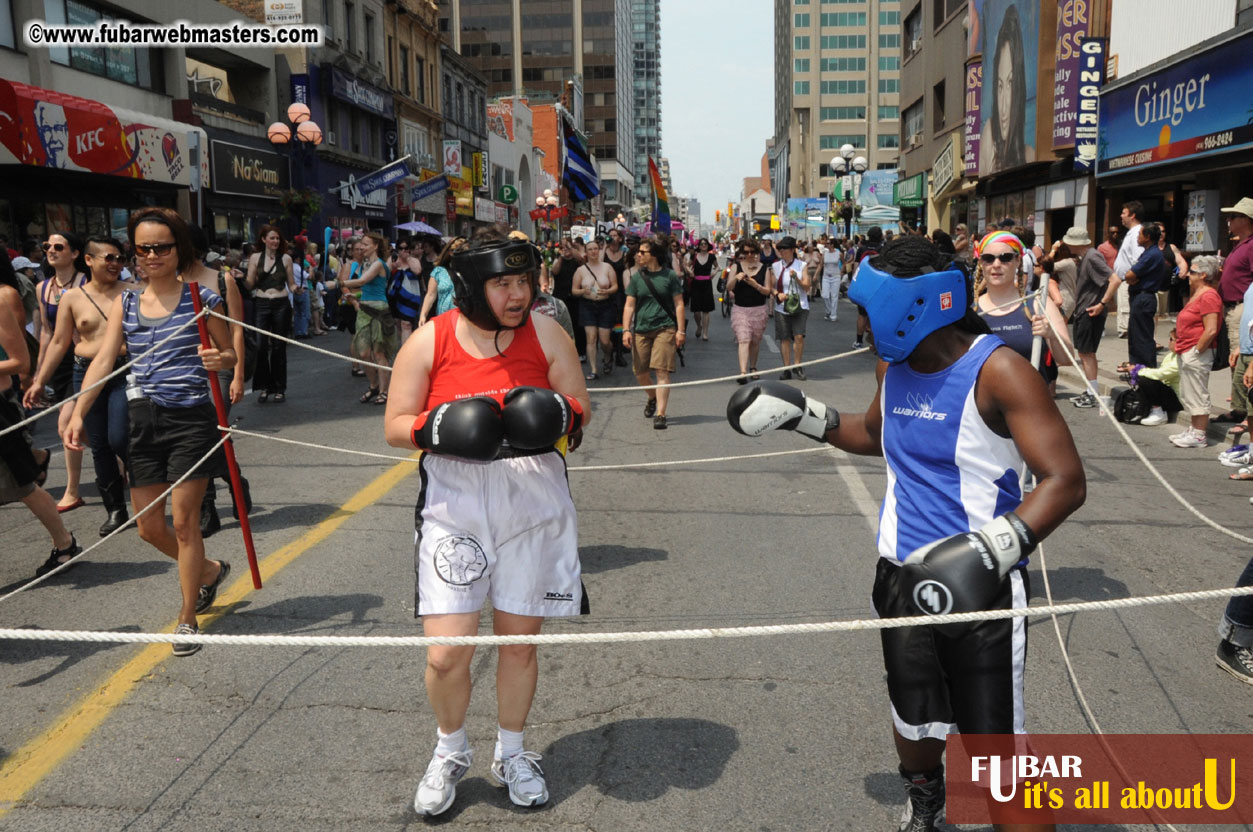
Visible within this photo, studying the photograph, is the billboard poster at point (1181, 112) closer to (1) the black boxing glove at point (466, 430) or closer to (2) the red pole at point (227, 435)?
(2) the red pole at point (227, 435)

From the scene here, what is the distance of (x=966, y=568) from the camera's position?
225 cm

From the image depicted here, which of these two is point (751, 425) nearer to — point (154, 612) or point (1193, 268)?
point (154, 612)

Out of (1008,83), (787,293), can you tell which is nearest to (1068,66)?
(1008,83)

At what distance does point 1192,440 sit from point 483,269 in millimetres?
8021

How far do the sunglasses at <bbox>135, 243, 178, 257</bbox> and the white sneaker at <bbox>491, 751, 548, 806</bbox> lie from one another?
8.73ft

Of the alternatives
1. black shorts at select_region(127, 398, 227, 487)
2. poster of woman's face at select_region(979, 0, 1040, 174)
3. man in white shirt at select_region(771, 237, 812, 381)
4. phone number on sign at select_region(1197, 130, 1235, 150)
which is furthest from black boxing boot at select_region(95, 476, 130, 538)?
poster of woman's face at select_region(979, 0, 1040, 174)

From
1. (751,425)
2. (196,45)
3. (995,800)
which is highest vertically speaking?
(196,45)

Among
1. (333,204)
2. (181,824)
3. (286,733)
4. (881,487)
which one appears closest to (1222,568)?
(881,487)

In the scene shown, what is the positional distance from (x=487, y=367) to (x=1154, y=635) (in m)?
3.28

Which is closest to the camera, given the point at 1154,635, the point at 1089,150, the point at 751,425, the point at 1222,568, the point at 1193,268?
the point at 751,425

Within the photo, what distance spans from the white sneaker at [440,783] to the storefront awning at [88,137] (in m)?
17.7

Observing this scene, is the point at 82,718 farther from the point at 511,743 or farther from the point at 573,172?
the point at 573,172

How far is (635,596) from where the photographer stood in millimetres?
5094

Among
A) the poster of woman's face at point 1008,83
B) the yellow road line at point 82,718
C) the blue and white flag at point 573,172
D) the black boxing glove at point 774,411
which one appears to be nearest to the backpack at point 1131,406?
the yellow road line at point 82,718
